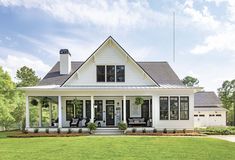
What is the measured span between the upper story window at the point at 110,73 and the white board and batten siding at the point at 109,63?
22cm

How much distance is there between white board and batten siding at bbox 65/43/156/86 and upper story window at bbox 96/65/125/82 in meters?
0.22

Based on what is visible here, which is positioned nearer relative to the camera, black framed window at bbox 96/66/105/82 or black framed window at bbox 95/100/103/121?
black framed window at bbox 96/66/105/82

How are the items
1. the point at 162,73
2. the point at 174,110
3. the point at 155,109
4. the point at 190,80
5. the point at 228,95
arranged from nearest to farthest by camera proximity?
the point at 155,109 → the point at 174,110 → the point at 162,73 → the point at 228,95 → the point at 190,80

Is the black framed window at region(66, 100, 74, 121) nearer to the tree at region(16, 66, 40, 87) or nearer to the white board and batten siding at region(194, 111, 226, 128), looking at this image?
the white board and batten siding at region(194, 111, 226, 128)

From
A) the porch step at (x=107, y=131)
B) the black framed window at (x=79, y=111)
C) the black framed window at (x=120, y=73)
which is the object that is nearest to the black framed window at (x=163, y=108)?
the black framed window at (x=120, y=73)

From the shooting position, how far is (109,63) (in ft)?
75.3

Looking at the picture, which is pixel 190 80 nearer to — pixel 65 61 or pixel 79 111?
Answer: pixel 65 61

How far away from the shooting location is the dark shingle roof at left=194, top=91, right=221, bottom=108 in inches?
1644

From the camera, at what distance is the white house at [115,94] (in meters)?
22.0

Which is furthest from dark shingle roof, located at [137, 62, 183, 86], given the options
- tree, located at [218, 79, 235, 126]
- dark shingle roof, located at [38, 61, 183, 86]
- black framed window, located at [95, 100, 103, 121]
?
tree, located at [218, 79, 235, 126]

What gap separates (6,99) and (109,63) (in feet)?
47.2

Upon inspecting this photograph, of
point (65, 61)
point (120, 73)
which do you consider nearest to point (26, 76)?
point (65, 61)

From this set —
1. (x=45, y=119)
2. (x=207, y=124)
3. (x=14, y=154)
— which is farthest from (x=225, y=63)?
(x=14, y=154)

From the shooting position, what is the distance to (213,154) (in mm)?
11828
